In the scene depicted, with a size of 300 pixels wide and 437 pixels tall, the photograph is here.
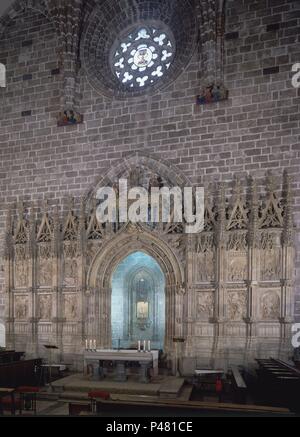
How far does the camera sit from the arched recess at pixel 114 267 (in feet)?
37.0

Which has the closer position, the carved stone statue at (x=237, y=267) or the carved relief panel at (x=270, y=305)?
the carved relief panel at (x=270, y=305)

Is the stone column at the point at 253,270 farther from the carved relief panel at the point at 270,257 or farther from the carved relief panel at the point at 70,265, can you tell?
the carved relief panel at the point at 70,265

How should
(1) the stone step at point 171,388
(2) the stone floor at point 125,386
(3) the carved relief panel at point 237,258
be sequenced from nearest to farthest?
(1) the stone step at point 171,388, (2) the stone floor at point 125,386, (3) the carved relief panel at point 237,258

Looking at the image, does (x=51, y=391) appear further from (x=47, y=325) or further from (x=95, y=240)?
(x=95, y=240)

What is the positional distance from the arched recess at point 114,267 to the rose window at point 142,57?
475 centimetres

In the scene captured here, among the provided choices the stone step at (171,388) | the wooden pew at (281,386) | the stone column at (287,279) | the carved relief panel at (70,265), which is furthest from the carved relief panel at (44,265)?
the wooden pew at (281,386)

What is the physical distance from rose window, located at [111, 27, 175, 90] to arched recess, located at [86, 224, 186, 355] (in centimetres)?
475

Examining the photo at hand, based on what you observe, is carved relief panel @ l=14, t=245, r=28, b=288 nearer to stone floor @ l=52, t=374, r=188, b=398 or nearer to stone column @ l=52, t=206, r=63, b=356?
stone column @ l=52, t=206, r=63, b=356

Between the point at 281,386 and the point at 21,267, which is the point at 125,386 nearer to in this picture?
the point at 281,386

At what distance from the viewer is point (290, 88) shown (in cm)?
1095

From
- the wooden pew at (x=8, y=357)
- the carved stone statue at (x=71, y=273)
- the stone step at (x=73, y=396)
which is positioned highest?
the carved stone statue at (x=71, y=273)

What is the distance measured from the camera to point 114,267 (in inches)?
487

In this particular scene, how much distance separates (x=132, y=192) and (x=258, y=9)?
6.17 m

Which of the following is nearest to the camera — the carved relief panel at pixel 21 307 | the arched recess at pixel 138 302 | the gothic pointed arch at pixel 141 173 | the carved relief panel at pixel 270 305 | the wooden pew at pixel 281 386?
the wooden pew at pixel 281 386
